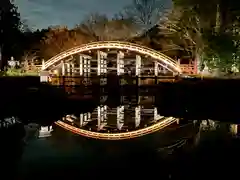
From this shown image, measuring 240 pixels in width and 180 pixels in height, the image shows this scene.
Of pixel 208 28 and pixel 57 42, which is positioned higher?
pixel 57 42

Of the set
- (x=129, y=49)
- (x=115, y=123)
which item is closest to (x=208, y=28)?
(x=129, y=49)

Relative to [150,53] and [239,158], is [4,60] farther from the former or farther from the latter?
[239,158]

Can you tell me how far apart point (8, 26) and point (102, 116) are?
63.8 ft

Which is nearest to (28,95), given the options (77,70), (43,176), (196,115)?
(196,115)

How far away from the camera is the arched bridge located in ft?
109

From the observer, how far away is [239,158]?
7703 mm

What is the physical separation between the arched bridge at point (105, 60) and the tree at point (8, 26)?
394 cm

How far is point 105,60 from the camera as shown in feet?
130

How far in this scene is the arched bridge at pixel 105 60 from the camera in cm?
3309

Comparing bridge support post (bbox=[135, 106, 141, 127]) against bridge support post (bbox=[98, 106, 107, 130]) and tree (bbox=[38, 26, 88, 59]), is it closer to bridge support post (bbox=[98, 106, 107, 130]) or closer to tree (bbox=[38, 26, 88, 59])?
bridge support post (bbox=[98, 106, 107, 130])

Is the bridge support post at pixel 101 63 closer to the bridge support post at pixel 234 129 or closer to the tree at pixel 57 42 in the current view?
the tree at pixel 57 42

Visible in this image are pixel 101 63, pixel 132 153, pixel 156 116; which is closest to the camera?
pixel 132 153

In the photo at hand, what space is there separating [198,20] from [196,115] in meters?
17.9

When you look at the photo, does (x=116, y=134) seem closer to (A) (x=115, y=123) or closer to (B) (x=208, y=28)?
(A) (x=115, y=123)
